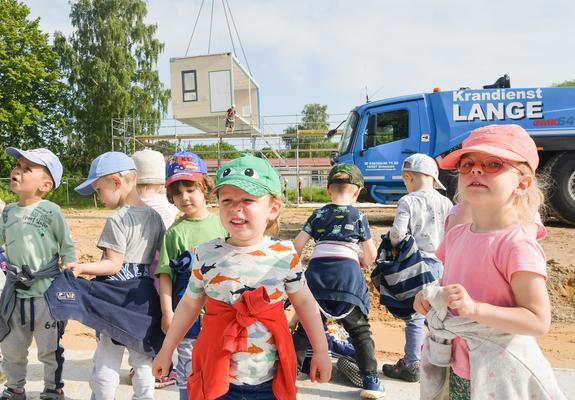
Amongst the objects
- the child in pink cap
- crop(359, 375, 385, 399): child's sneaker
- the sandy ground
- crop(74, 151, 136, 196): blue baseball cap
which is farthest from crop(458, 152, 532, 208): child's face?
the sandy ground

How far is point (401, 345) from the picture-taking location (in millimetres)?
4859

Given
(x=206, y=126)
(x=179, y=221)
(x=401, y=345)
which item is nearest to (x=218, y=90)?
(x=206, y=126)

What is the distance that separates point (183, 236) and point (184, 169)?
0.36 meters

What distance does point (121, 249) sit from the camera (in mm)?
2367

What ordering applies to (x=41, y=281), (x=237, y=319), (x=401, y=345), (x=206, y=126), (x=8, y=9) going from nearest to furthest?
1. (x=237, y=319)
2. (x=41, y=281)
3. (x=401, y=345)
4. (x=206, y=126)
5. (x=8, y=9)

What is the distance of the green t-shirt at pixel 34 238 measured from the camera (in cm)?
269

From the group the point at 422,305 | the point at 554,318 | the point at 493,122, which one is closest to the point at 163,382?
the point at 422,305

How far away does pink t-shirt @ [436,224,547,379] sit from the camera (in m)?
1.40

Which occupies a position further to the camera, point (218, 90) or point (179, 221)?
point (218, 90)

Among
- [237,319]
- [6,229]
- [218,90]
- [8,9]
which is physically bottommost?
[237,319]

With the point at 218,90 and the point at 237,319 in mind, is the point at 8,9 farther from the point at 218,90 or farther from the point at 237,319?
the point at 237,319

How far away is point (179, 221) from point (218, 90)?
61.2ft

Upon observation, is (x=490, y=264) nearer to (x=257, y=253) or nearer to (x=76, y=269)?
(x=257, y=253)

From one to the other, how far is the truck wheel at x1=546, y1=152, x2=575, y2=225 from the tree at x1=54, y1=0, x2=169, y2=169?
24106 mm
